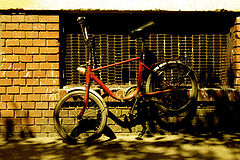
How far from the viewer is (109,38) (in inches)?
160

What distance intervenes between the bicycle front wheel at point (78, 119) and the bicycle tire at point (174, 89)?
89 cm

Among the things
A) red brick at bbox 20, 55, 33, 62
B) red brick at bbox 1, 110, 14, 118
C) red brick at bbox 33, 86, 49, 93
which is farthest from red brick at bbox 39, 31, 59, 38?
red brick at bbox 1, 110, 14, 118

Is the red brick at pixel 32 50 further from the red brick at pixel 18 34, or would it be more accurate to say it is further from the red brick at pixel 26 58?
the red brick at pixel 18 34

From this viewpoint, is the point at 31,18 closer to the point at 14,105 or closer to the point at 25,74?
the point at 25,74

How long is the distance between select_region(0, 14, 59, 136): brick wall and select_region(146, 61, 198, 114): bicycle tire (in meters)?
1.66

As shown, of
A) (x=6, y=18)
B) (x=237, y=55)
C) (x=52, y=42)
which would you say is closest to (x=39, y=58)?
(x=52, y=42)

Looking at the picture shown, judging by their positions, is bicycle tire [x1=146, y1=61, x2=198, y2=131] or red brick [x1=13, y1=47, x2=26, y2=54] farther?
red brick [x1=13, y1=47, x2=26, y2=54]

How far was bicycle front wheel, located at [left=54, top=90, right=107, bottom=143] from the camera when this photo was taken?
3.47 m

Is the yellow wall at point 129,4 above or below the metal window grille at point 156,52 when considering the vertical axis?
above

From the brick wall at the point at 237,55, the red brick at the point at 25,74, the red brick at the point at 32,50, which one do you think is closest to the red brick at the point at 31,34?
the red brick at the point at 32,50

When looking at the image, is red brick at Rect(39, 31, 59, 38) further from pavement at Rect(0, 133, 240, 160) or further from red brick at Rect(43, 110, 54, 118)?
pavement at Rect(0, 133, 240, 160)

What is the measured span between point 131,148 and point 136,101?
73 cm

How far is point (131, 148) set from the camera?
325 cm

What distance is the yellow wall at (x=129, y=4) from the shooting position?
3.74 meters
